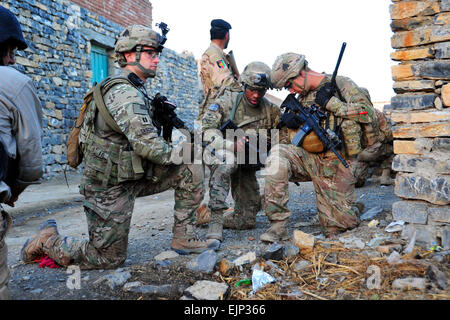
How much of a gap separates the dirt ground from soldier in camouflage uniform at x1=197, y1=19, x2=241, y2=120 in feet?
5.33

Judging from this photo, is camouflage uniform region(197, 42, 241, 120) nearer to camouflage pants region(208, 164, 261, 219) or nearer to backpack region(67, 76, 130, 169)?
camouflage pants region(208, 164, 261, 219)

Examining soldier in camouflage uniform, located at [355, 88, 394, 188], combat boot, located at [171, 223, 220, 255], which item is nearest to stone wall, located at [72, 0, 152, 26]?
soldier in camouflage uniform, located at [355, 88, 394, 188]

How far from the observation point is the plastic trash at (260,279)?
253 centimetres

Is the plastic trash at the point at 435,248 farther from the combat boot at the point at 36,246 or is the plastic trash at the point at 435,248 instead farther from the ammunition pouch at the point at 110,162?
the combat boot at the point at 36,246

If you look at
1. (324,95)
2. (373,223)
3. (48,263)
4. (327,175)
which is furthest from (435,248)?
(48,263)

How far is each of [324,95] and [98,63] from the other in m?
8.80

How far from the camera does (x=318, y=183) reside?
3.88 meters

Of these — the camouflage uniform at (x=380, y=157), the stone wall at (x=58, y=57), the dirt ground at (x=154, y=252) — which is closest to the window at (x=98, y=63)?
the stone wall at (x=58, y=57)

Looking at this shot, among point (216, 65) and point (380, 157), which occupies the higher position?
point (216, 65)

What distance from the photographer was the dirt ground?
2537 millimetres

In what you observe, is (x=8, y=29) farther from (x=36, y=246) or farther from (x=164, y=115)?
(x=36, y=246)

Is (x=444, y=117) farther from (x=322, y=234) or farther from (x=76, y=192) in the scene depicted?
(x=76, y=192)

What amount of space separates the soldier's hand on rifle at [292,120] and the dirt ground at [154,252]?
3.51 ft

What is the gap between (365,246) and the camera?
305 centimetres
